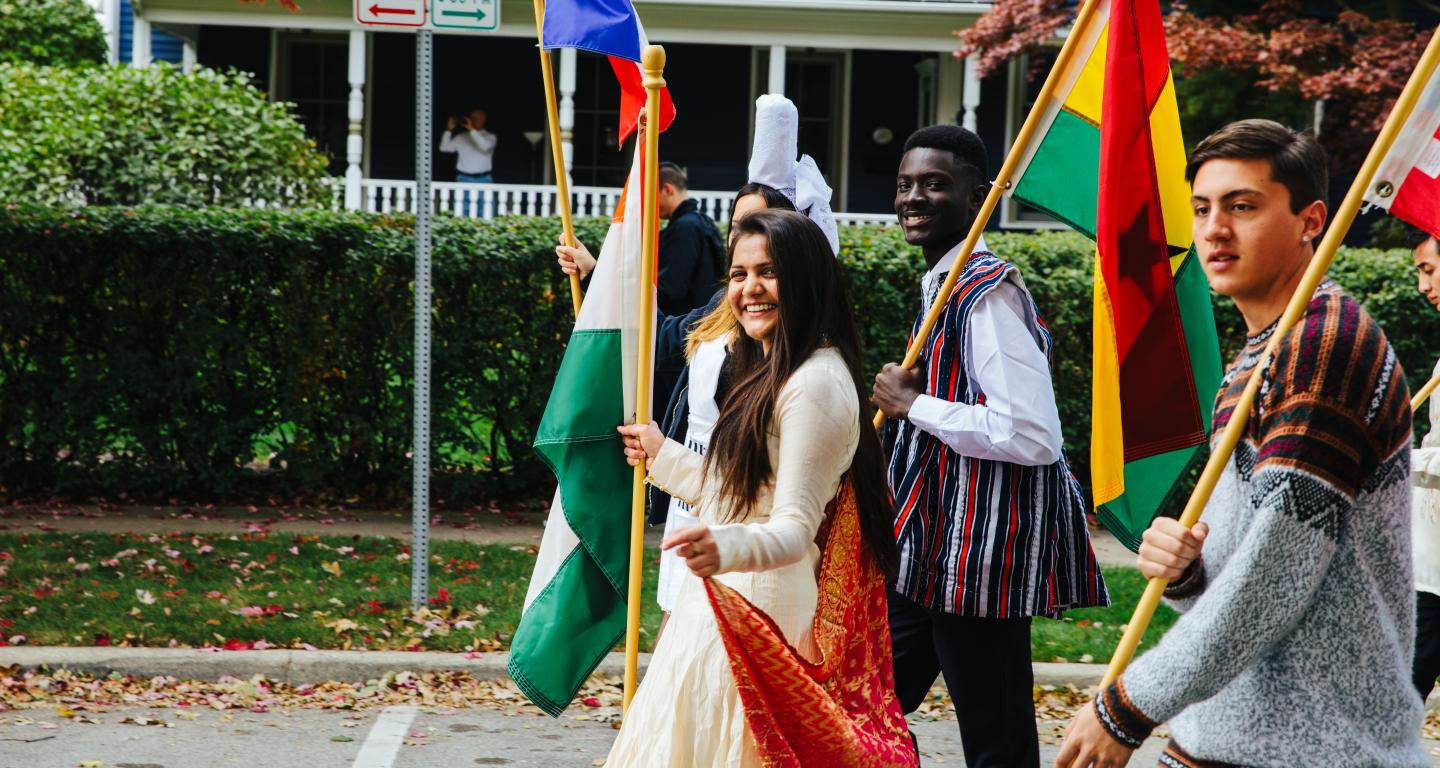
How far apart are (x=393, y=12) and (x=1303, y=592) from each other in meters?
5.55

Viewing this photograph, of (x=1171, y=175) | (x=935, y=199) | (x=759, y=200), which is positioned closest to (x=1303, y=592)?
(x=1171, y=175)

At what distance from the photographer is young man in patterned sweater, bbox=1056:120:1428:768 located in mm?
2186

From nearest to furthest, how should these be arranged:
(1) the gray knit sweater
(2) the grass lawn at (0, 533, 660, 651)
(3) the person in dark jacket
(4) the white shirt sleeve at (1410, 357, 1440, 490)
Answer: (1) the gray knit sweater < (4) the white shirt sleeve at (1410, 357, 1440, 490) < (2) the grass lawn at (0, 533, 660, 651) < (3) the person in dark jacket

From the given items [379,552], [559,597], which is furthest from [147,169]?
[559,597]

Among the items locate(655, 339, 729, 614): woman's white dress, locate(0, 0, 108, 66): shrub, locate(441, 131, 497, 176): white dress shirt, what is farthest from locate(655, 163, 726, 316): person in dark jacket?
locate(0, 0, 108, 66): shrub

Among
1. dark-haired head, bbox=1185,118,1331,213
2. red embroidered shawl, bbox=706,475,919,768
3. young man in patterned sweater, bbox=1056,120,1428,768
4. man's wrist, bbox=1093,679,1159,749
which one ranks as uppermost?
dark-haired head, bbox=1185,118,1331,213

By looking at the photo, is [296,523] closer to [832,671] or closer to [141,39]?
[832,671]

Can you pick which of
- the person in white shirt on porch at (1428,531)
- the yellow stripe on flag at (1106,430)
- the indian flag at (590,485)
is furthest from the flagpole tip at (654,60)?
the person in white shirt on porch at (1428,531)

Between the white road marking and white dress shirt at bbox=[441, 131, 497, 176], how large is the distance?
13.6 m

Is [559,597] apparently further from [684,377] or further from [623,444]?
[684,377]

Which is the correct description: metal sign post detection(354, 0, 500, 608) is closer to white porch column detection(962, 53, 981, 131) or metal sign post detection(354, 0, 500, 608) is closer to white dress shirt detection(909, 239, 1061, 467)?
white dress shirt detection(909, 239, 1061, 467)

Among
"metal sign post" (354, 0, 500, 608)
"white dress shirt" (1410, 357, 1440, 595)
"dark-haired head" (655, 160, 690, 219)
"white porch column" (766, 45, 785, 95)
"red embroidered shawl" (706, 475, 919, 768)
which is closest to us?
"red embroidered shawl" (706, 475, 919, 768)

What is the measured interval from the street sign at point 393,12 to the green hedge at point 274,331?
271 cm

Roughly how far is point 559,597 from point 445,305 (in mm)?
5605
